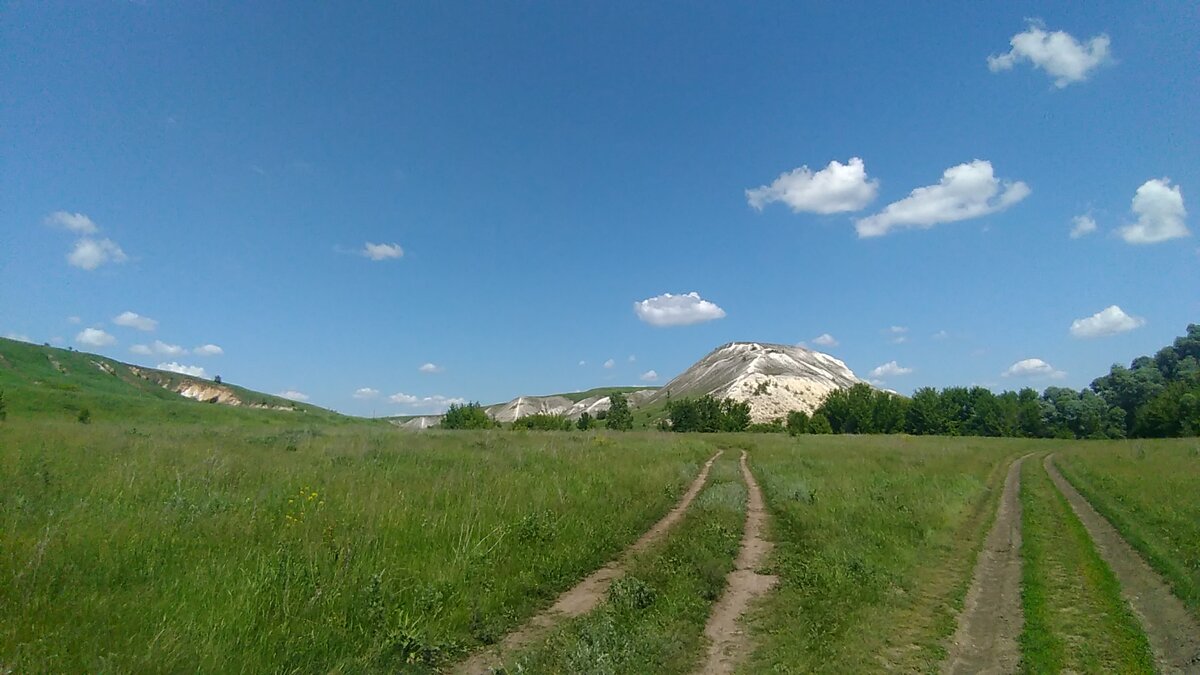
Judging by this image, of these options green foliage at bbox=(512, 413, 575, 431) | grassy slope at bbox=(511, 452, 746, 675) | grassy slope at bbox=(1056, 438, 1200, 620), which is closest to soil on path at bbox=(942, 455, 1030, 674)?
grassy slope at bbox=(1056, 438, 1200, 620)

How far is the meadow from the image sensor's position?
5059 millimetres

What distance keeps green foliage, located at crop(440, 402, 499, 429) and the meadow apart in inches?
2505

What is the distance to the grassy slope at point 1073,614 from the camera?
20.0 ft

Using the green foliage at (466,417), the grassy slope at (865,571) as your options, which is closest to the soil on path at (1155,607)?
the grassy slope at (865,571)

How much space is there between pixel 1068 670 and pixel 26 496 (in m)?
12.8

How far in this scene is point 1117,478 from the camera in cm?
2266

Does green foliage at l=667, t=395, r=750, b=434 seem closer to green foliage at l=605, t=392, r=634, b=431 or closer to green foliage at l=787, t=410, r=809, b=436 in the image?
green foliage at l=605, t=392, r=634, b=431

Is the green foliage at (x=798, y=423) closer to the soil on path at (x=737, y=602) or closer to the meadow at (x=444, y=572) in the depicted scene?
the meadow at (x=444, y=572)

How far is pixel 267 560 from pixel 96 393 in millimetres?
94392

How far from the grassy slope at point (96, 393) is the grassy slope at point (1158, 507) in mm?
71277

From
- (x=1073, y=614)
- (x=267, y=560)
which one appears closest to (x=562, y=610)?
(x=267, y=560)

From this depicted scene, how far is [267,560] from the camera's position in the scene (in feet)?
20.9

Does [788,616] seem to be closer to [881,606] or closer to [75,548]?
[881,606]

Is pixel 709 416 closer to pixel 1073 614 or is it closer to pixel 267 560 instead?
pixel 1073 614
